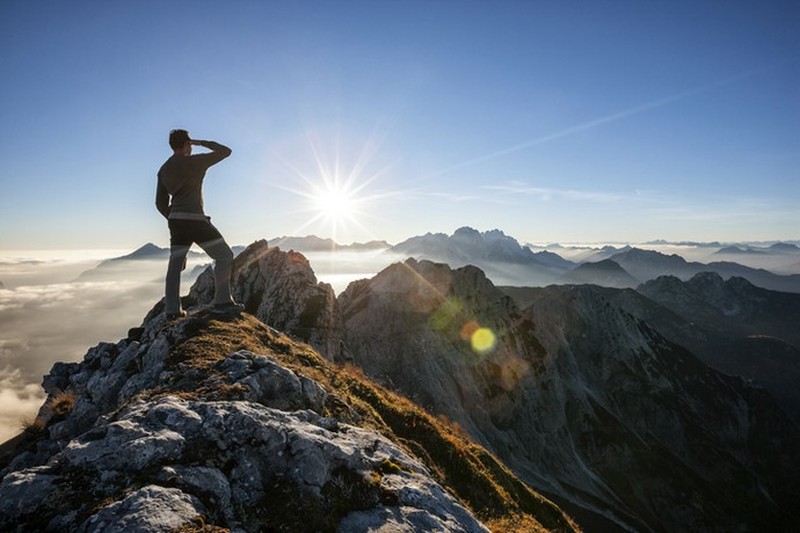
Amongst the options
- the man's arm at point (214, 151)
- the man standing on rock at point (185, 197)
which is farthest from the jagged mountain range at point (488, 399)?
the man's arm at point (214, 151)

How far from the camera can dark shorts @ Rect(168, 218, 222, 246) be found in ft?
39.3

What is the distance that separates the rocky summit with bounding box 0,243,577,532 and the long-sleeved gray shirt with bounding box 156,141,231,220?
4.00m

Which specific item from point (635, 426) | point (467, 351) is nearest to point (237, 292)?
point (467, 351)

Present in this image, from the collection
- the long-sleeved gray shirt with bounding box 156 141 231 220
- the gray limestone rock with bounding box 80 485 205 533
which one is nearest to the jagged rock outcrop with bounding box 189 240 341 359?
the long-sleeved gray shirt with bounding box 156 141 231 220

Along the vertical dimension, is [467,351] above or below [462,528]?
below

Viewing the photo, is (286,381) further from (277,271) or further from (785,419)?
(785,419)

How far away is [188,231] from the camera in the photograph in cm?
1212

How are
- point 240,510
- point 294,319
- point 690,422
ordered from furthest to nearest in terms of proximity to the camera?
1. point 690,422
2. point 294,319
3. point 240,510

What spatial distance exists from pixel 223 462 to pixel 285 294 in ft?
129

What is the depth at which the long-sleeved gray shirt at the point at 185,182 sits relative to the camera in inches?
456

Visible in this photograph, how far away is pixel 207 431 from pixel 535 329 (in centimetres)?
10606

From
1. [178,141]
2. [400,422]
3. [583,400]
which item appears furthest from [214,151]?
[583,400]

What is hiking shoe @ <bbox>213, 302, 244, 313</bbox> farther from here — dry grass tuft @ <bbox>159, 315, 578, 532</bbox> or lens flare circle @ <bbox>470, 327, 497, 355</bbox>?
lens flare circle @ <bbox>470, 327, 497, 355</bbox>

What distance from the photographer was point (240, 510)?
633cm
